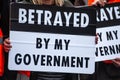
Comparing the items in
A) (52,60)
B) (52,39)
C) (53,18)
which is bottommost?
(52,60)

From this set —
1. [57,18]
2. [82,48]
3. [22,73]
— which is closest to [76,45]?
[82,48]

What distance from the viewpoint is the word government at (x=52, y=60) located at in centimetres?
404

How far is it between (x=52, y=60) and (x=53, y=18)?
397 millimetres

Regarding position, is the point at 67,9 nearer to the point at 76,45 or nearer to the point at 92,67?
the point at 76,45

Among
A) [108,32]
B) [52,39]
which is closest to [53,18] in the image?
[52,39]

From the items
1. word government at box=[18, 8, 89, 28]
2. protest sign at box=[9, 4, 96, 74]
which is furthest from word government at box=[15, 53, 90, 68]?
word government at box=[18, 8, 89, 28]

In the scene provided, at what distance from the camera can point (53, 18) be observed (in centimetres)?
405

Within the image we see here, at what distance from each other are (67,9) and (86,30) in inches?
10.8

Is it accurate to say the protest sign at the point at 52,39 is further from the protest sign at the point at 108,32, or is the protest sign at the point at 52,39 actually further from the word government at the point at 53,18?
the protest sign at the point at 108,32

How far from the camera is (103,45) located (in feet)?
14.7

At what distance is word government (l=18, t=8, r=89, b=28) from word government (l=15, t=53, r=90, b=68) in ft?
1.02

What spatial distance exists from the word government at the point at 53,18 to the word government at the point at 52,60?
311 mm

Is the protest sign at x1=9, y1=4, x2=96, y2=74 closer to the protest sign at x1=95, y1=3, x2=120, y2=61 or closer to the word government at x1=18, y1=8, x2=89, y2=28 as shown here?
the word government at x1=18, y1=8, x2=89, y2=28

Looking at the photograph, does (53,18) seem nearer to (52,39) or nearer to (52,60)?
(52,39)
